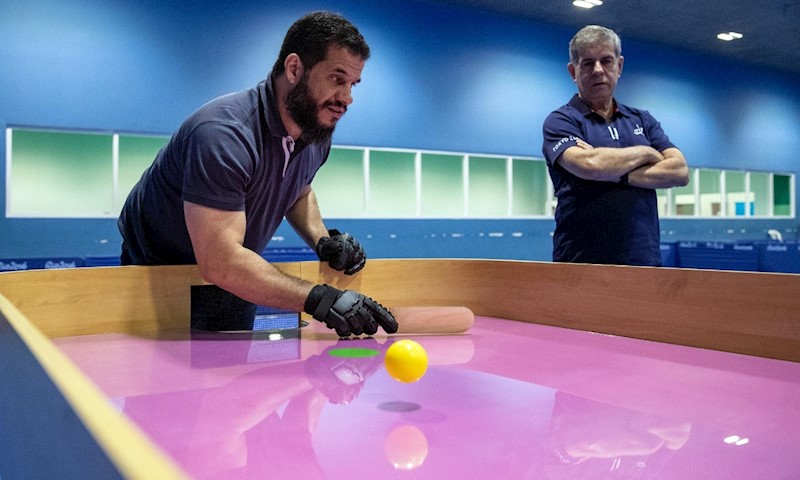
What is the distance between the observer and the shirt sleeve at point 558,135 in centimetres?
207

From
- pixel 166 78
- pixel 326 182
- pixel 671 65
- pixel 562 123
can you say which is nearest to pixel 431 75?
pixel 326 182

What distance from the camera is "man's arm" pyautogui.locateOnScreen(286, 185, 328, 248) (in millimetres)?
2010

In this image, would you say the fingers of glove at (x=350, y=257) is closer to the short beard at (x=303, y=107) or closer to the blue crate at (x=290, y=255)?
the short beard at (x=303, y=107)

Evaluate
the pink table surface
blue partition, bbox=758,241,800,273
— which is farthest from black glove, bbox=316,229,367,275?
blue partition, bbox=758,241,800,273

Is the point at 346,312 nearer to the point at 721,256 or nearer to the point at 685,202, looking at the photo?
the point at 721,256

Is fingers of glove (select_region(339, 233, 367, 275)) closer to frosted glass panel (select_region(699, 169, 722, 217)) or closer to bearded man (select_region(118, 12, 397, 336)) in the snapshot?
bearded man (select_region(118, 12, 397, 336))

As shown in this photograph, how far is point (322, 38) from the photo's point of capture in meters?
1.67

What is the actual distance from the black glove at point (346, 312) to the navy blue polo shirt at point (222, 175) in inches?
11.4

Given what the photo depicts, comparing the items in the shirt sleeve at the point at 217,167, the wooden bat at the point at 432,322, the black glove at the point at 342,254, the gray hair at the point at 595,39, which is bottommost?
the wooden bat at the point at 432,322

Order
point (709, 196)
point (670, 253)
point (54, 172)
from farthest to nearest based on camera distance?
point (709, 196), point (54, 172), point (670, 253)

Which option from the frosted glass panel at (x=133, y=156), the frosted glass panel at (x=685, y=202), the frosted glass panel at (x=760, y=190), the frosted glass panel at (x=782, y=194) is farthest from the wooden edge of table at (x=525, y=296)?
the frosted glass panel at (x=782, y=194)

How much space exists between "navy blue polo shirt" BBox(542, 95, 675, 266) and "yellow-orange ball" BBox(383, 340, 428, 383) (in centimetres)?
117

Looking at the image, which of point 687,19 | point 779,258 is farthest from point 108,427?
point 687,19

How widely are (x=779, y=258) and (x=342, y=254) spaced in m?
4.37
